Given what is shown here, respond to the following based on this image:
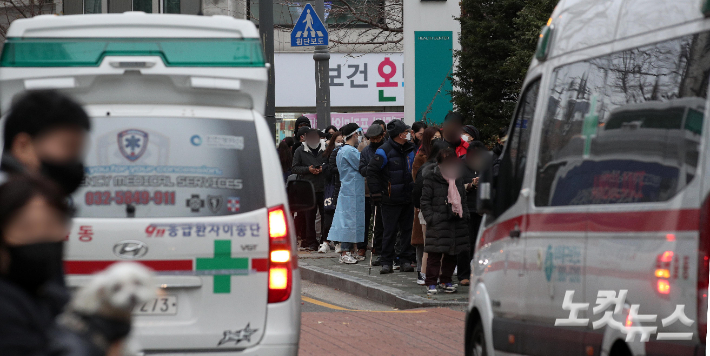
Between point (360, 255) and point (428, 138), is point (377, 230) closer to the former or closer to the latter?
point (360, 255)

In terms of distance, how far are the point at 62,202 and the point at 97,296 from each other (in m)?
0.28

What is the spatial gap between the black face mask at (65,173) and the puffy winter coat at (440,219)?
799 centimetres

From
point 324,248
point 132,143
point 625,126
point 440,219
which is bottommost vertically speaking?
point 324,248

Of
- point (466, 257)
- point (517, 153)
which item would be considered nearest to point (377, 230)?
point (466, 257)

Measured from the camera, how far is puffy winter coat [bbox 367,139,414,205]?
492 inches

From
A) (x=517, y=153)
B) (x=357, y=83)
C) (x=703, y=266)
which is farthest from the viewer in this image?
(x=357, y=83)

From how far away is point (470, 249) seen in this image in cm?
1105

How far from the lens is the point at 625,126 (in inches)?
165

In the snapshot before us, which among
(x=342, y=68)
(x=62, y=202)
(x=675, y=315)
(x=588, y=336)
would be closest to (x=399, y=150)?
(x=588, y=336)

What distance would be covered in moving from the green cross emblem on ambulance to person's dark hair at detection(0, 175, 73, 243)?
2.73 m

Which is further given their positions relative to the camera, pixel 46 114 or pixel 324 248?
pixel 324 248

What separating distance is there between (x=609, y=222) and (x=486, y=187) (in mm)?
1559

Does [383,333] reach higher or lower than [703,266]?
lower

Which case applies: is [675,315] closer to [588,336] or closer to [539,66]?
[588,336]
